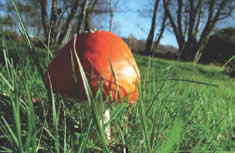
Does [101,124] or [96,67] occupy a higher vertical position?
[96,67]

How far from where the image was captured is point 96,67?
1.53 feet

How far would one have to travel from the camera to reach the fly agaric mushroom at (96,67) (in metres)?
0.47

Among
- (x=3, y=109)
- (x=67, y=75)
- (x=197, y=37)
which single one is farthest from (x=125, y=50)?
(x=197, y=37)

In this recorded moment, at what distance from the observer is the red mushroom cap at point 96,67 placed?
18.4 inches

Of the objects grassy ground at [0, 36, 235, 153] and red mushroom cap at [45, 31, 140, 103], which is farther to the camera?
red mushroom cap at [45, 31, 140, 103]

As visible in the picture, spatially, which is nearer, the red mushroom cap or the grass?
the grass

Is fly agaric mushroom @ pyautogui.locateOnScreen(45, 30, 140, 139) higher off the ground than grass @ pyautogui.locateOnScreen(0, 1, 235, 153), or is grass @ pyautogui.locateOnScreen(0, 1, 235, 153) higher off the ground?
fly agaric mushroom @ pyautogui.locateOnScreen(45, 30, 140, 139)

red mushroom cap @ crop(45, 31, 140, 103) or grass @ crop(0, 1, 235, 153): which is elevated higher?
red mushroom cap @ crop(45, 31, 140, 103)

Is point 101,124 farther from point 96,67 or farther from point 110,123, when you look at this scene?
point 96,67

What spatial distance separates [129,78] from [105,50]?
0.09m

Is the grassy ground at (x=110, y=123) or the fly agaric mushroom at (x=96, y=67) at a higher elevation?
the fly agaric mushroom at (x=96, y=67)

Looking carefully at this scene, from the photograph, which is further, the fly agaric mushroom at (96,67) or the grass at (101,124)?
the fly agaric mushroom at (96,67)

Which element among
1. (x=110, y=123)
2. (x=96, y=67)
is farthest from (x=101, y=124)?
(x=96, y=67)

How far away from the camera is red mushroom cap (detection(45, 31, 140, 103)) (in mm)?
467
